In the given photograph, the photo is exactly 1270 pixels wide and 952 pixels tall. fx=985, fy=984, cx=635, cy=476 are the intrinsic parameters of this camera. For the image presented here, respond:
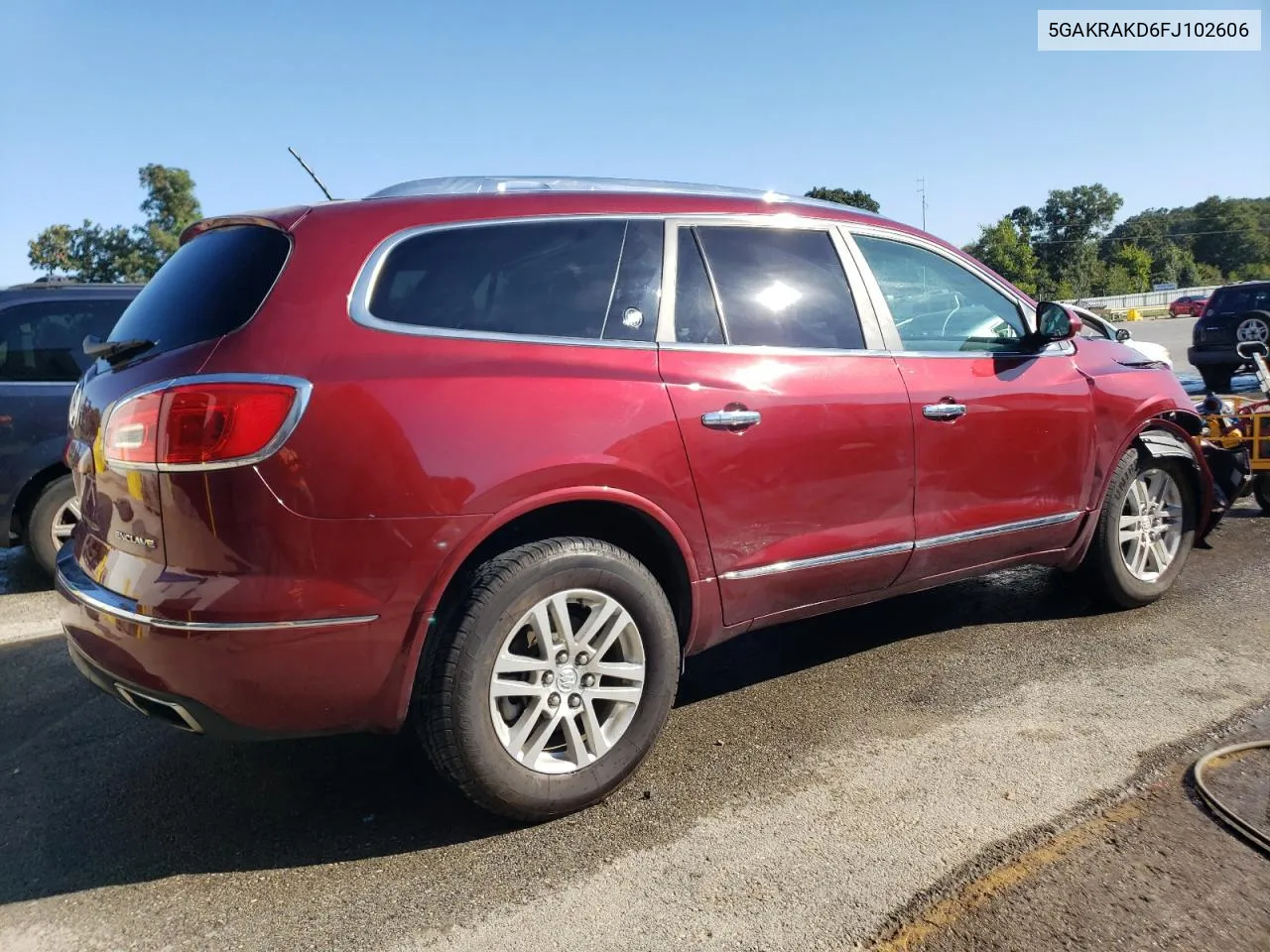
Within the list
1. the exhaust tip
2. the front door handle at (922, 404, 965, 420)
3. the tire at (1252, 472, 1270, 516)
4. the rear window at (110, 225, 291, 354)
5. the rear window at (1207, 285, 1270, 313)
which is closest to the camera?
the exhaust tip

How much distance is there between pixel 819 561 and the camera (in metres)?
3.53

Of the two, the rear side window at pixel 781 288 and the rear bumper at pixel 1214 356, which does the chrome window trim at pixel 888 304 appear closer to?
the rear side window at pixel 781 288

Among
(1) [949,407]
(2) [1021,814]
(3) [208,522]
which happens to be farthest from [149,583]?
(1) [949,407]

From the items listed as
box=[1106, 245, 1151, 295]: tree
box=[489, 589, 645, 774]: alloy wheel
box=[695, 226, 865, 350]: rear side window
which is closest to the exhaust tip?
box=[489, 589, 645, 774]: alloy wheel

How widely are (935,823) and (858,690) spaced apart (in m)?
1.06

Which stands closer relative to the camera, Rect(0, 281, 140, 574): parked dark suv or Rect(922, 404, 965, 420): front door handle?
Rect(922, 404, 965, 420): front door handle

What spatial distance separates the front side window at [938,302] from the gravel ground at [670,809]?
1.36m

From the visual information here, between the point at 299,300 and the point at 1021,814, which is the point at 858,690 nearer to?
the point at 1021,814

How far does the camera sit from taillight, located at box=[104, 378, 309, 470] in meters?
2.50

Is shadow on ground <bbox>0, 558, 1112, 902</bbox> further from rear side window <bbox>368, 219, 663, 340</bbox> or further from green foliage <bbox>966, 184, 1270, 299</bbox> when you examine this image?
green foliage <bbox>966, 184, 1270, 299</bbox>

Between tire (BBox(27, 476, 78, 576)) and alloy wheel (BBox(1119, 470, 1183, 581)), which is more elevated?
tire (BBox(27, 476, 78, 576))

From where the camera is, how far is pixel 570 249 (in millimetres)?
3141

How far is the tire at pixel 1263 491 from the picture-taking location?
686 cm

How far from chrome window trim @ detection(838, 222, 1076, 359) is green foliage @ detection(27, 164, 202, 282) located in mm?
62103
